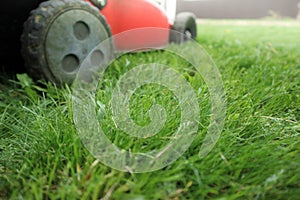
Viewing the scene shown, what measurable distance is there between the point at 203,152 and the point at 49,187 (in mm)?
299

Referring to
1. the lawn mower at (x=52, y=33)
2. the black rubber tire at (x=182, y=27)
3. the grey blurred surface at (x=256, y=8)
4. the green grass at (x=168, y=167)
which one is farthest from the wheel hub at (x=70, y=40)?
the grey blurred surface at (x=256, y=8)

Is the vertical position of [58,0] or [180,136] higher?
[58,0]

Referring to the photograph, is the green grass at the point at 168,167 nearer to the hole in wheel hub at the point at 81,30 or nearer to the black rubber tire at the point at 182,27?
the hole in wheel hub at the point at 81,30

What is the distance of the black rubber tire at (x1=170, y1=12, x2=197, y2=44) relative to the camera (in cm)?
217

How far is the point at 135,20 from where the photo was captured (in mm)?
1710

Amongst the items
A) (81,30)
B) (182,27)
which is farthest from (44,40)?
(182,27)

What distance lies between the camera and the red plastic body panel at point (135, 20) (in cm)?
161

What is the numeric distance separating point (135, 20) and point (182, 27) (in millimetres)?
613

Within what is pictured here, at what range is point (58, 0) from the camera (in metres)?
1.22

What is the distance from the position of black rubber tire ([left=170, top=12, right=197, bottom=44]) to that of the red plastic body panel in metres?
0.19

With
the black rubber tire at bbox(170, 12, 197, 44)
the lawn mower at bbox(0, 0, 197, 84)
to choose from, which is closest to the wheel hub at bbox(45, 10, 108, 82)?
the lawn mower at bbox(0, 0, 197, 84)

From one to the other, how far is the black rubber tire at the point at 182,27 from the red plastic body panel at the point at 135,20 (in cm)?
19

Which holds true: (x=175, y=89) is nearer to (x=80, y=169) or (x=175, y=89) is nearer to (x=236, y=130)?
(x=236, y=130)

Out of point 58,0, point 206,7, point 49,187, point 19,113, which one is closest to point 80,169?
point 49,187
